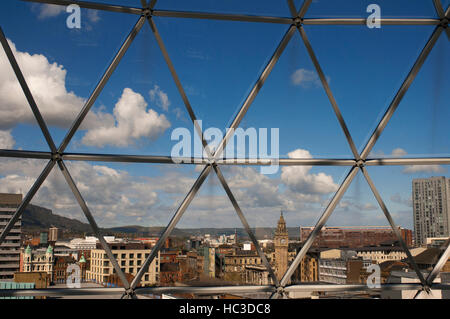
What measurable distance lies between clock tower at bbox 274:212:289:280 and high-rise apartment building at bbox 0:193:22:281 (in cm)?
463

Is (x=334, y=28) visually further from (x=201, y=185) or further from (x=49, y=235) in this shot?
(x=49, y=235)

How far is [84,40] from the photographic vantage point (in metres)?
7.26

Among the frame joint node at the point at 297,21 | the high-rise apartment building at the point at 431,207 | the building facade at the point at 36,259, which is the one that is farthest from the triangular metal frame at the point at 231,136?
the building facade at the point at 36,259

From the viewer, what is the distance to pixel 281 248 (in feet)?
25.5

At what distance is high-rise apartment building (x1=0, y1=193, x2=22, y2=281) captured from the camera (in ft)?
22.6

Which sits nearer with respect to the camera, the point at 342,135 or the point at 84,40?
the point at 84,40

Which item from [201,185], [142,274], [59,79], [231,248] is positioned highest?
[59,79]

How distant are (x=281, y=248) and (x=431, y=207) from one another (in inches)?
128

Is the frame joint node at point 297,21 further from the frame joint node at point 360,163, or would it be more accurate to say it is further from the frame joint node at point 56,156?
the frame joint node at point 56,156

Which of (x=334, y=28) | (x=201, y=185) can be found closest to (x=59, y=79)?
(x=201, y=185)

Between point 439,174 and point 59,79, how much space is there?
7619mm

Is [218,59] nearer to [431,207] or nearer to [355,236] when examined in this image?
[355,236]

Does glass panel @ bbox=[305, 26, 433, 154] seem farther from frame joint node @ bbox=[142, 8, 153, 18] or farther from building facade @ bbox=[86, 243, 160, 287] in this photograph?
building facade @ bbox=[86, 243, 160, 287]

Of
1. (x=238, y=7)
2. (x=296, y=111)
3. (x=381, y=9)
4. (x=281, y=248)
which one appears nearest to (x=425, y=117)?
(x=381, y=9)
